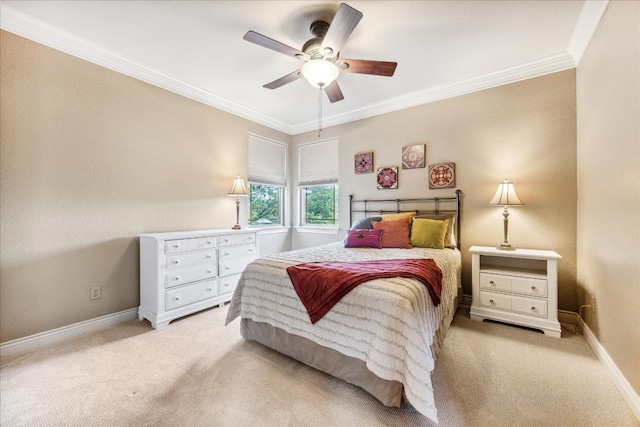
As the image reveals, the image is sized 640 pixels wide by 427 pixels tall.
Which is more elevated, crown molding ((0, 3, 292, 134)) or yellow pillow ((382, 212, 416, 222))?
crown molding ((0, 3, 292, 134))

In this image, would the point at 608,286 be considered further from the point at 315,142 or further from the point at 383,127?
the point at 315,142

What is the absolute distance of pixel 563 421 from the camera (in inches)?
55.7

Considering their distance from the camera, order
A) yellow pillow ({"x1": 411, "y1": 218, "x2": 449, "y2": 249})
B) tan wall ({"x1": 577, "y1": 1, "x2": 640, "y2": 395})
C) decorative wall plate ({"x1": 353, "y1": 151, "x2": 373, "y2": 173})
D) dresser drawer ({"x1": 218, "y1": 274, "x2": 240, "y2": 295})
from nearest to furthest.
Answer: tan wall ({"x1": 577, "y1": 1, "x2": 640, "y2": 395}), yellow pillow ({"x1": 411, "y1": 218, "x2": 449, "y2": 249}), dresser drawer ({"x1": 218, "y1": 274, "x2": 240, "y2": 295}), decorative wall plate ({"x1": 353, "y1": 151, "x2": 373, "y2": 173})

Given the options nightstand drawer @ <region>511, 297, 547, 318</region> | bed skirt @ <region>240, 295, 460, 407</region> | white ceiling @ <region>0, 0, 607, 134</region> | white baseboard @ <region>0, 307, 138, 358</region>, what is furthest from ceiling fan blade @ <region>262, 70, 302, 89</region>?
nightstand drawer @ <region>511, 297, 547, 318</region>

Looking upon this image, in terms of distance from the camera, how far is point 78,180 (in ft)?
7.99

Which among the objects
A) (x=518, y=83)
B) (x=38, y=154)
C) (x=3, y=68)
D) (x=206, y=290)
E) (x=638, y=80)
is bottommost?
(x=206, y=290)

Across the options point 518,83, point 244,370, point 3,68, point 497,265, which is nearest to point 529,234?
point 497,265

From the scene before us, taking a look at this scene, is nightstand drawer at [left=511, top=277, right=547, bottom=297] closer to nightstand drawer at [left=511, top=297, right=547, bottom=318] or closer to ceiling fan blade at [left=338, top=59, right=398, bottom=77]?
nightstand drawer at [left=511, top=297, right=547, bottom=318]

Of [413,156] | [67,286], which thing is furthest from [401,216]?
[67,286]

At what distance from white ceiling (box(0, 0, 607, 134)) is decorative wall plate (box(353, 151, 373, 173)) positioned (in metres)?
0.95

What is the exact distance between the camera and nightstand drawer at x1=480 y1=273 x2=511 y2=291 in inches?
101

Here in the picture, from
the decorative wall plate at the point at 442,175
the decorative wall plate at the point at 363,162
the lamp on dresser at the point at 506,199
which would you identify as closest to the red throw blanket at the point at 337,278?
the lamp on dresser at the point at 506,199

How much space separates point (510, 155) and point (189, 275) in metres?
3.84

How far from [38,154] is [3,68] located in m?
0.68
